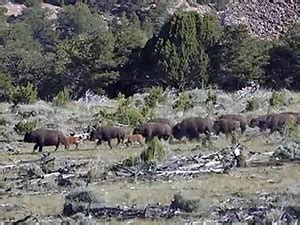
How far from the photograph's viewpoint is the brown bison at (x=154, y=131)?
22.2 meters

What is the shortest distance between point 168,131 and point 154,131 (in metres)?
0.37

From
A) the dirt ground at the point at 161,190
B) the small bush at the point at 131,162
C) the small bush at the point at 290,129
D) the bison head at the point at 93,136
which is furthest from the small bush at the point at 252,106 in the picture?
the small bush at the point at 131,162

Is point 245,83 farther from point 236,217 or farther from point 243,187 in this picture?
point 236,217

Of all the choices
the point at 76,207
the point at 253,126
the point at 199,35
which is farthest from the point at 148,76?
the point at 76,207

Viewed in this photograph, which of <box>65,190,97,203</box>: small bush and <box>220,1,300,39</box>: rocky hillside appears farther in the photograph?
<box>220,1,300,39</box>: rocky hillside

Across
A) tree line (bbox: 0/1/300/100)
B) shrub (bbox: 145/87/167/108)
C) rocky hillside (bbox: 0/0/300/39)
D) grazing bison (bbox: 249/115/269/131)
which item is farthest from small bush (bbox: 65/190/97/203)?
rocky hillside (bbox: 0/0/300/39)

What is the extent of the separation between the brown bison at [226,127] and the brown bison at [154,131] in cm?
120

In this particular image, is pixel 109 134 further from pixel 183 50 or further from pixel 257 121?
pixel 183 50

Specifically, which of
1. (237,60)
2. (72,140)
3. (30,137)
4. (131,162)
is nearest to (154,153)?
(131,162)

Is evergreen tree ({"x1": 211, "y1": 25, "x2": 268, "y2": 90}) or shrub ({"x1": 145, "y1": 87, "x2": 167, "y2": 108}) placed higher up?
evergreen tree ({"x1": 211, "y1": 25, "x2": 268, "y2": 90})

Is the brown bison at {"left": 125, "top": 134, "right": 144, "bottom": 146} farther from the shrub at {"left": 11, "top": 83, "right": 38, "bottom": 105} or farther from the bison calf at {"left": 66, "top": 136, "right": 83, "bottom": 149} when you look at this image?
the shrub at {"left": 11, "top": 83, "right": 38, "bottom": 105}

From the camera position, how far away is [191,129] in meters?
22.4

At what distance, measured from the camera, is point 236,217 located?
1173 cm

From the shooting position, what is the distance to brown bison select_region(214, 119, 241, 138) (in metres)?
22.3
